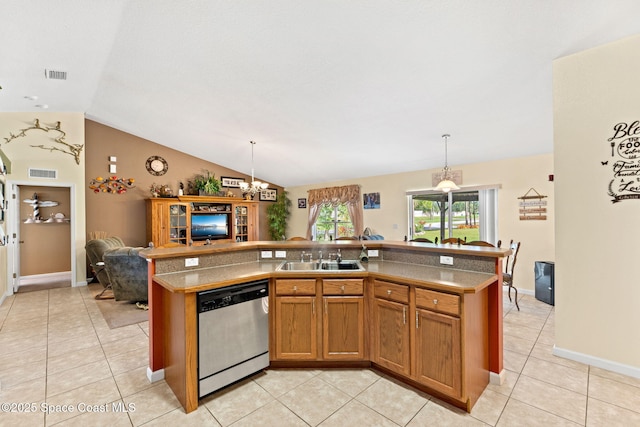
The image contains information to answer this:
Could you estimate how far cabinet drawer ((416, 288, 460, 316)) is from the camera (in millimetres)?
1908

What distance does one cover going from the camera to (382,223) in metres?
6.54

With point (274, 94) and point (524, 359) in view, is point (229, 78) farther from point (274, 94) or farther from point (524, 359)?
point (524, 359)

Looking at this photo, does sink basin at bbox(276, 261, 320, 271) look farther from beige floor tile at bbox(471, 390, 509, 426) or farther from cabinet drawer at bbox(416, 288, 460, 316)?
beige floor tile at bbox(471, 390, 509, 426)

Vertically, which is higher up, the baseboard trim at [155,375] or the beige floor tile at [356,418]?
the baseboard trim at [155,375]

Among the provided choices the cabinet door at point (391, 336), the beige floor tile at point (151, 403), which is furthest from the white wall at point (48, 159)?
the cabinet door at point (391, 336)

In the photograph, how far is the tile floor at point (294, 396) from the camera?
186 centimetres

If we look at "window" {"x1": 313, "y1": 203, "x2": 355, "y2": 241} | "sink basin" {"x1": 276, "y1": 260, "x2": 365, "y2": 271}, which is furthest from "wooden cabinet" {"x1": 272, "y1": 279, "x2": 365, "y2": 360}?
"window" {"x1": 313, "y1": 203, "x2": 355, "y2": 241}

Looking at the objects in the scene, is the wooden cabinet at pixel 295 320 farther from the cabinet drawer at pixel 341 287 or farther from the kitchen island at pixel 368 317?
the cabinet drawer at pixel 341 287

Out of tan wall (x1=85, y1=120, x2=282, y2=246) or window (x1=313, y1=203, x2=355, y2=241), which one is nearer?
tan wall (x1=85, y1=120, x2=282, y2=246)

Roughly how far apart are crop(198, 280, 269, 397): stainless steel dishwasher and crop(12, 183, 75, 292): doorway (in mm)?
5320

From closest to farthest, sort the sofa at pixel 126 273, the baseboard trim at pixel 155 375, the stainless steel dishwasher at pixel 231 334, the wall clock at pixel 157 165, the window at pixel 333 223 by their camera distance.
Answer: the stainless steel dishwasher at pixel 231 334 → the baseboard trim at pixel 155 375 → the sofa at pixel 126 273 → the wall clock at pixel 157 165 → the window at pixel 333 223

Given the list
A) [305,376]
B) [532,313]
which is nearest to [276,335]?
[305,376]

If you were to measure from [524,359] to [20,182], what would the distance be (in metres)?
7.77

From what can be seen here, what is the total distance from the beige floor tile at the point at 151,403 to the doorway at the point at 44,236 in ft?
15.8
